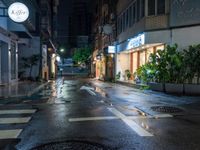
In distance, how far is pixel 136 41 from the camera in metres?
29.6

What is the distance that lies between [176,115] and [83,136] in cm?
430

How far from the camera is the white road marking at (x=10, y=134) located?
7.81 meters

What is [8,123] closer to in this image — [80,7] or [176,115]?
[176,115]

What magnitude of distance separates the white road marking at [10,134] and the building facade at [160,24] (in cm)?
1715

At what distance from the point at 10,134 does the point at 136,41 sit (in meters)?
22.5

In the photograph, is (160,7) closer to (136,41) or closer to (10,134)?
(136,41)

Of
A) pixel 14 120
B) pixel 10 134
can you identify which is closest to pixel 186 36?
pixel 14 120

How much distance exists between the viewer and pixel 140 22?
28.4 m

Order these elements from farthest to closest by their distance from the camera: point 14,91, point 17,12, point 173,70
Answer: point 17,12 < point 173,70 < point 14,91

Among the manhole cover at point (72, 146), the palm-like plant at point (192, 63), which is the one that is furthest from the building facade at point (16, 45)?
the manhole cover at point (72, 146)

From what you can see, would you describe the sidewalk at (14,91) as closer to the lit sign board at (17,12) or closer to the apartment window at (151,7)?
the lit sign board at (17,12)

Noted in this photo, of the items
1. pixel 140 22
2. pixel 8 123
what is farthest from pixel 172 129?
pixel 140 22

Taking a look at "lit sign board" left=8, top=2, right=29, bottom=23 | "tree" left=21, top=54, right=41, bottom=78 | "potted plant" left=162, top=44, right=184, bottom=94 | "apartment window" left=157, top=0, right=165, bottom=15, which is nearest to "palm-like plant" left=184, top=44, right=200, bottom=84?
"potted plant" left=162, top=44, right=184, bottom=94

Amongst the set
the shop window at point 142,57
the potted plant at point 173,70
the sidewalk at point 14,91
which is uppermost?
the shop window at point 142,57
